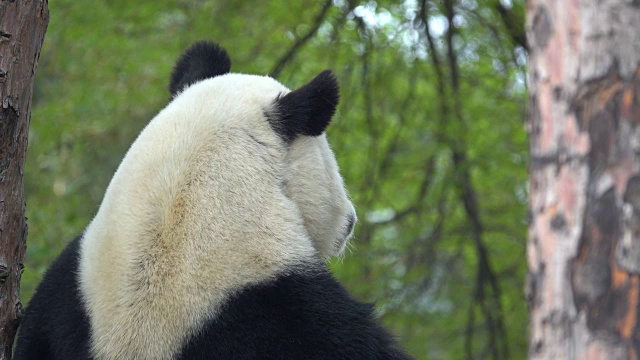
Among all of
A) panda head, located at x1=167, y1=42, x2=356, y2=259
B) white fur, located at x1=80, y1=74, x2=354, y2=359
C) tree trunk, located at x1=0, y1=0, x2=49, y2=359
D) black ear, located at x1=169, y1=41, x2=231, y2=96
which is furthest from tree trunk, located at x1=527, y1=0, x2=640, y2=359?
black ear, located at x1=169, y1=41, x2=231, y2=96

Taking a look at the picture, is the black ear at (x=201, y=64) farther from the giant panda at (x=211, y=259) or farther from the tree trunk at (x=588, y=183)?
the tree trunk at (x=588, y=183)

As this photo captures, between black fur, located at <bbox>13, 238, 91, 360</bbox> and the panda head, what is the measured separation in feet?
2.04

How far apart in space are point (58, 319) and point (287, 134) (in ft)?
3.25

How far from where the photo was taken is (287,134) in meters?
2.96

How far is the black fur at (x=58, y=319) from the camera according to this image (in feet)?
8.99

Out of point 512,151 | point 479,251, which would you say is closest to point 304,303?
point 479,251

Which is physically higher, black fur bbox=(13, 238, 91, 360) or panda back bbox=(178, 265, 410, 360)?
panda back bbox=(178, 265, 410, 360)

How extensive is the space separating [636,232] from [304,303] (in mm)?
1433

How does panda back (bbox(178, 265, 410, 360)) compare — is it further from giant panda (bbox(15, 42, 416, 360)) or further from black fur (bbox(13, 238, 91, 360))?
black fur (bbox(13, 238, 91, 360))

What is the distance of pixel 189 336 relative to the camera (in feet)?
8.61

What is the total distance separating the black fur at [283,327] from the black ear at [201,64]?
3.09 feet

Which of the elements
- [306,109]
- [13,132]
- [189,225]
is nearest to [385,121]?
[306,109]

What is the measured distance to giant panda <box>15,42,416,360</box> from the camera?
263 centimetres

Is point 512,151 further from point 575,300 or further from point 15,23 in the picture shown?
point 575,300
